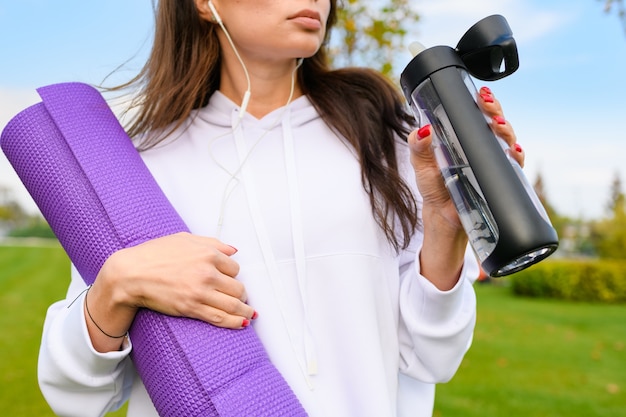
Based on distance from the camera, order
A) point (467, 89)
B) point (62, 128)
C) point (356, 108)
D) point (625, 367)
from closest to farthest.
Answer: point (467, 89)
point (62, 128)
point (356, 108)
point (625, 367)

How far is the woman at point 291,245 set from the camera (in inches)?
54.9

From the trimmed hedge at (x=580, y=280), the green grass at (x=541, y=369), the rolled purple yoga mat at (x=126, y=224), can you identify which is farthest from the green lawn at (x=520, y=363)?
the rolled purple yoga mat at (x=126, y=224)

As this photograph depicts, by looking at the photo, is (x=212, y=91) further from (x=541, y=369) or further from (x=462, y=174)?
(x=541, y=369)

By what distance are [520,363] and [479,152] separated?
6.88 m

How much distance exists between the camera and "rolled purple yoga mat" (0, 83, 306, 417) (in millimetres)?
1347

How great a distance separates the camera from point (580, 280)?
14.6m

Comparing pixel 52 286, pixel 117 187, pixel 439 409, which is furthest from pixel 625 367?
pixel 52 286

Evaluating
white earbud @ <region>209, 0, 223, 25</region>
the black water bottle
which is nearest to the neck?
white earbud @ <region>209, 0, 223, 25</region>

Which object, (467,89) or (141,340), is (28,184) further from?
(467,89)

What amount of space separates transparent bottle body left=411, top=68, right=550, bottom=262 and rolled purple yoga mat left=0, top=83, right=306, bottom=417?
0.54 meters

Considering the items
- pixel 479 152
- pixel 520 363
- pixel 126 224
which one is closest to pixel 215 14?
pixel 126 224

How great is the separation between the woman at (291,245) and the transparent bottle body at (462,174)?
4 cm

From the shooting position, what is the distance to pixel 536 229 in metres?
1.13

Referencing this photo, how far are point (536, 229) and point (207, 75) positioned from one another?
111 centimetres
